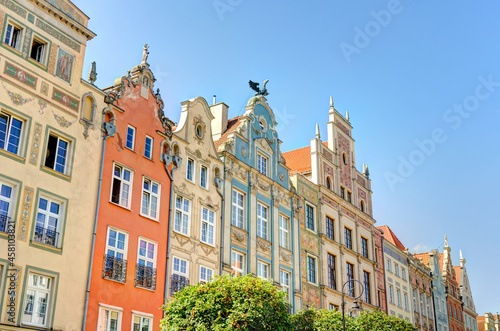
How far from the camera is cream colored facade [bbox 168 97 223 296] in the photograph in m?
25.0

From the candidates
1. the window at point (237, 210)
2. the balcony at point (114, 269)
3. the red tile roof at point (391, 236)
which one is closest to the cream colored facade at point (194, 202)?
the window at point (237, 210)

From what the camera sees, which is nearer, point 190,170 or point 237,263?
point 190,170

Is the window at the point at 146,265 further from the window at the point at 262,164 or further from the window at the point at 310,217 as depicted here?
the window at the point at 310,217

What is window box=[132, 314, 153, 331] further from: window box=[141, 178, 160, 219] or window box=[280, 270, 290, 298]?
window box=[280, 270, 290, 298]

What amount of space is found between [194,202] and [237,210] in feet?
11.7

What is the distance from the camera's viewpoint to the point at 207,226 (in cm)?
2703

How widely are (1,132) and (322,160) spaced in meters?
23.7

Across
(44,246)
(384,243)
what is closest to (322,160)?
(384,243)

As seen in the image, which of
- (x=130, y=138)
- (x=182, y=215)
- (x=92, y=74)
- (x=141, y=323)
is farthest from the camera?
(x=182, y=215)

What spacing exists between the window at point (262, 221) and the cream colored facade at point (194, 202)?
3.47 meters

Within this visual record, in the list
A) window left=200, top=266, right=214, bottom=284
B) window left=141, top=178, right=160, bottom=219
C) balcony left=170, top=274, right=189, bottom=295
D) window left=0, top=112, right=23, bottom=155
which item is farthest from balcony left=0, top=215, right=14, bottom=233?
window left=200, top=266, right=214, bottom=284

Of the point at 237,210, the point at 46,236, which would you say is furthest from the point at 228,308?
the point at 237,210

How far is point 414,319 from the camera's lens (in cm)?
4897

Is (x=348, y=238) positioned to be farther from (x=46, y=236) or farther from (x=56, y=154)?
(x=46, y=236)
